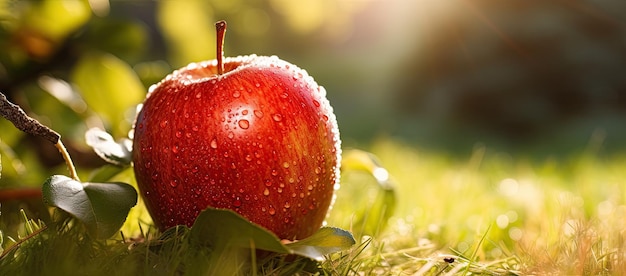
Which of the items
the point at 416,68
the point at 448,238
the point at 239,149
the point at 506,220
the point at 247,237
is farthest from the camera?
the point at 416,68

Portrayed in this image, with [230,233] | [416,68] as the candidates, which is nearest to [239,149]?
[230,233]

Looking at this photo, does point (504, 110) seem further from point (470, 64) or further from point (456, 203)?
point (456, 203)

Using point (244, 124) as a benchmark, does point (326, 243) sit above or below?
below

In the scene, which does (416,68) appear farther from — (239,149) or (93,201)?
(93,201)

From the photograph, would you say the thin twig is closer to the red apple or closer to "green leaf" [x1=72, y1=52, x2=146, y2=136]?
the red apple

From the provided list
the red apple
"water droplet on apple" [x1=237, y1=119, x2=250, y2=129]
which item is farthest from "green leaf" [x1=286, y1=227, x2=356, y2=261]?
"water droplet on apple" [x1=237, y1=119, x2=250, y2=129]

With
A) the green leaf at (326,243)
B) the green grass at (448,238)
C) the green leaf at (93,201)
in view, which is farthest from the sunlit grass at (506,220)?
the green leaf at (93,201)
